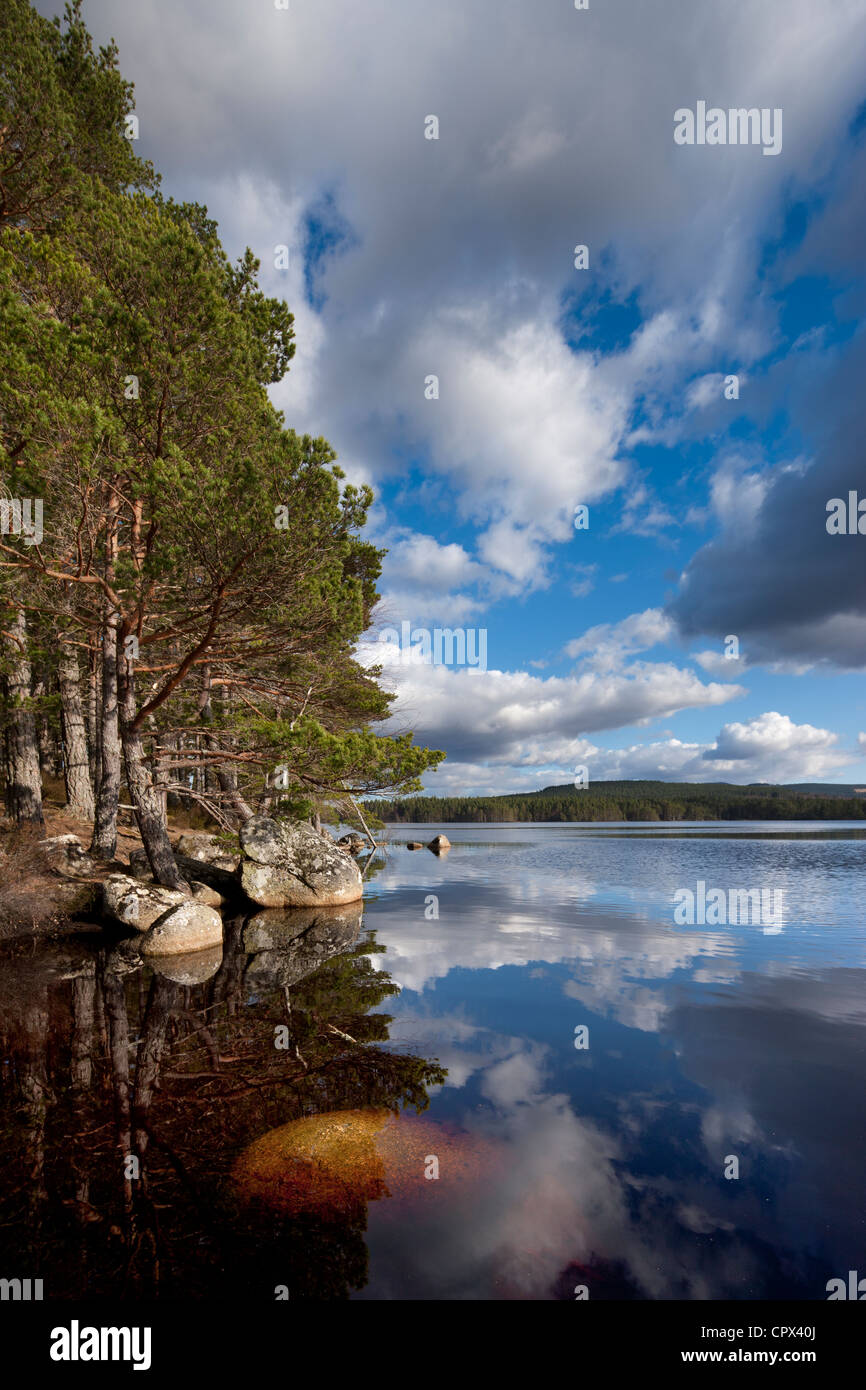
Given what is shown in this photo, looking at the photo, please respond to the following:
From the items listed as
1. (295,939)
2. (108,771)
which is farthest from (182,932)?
(108,771)

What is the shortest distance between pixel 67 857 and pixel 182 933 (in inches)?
193

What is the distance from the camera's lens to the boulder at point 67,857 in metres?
16.1

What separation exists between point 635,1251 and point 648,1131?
1.97 metres

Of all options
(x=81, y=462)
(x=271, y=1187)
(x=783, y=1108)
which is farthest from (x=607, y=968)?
(x=81, y=462)

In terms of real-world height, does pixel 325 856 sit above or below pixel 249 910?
above

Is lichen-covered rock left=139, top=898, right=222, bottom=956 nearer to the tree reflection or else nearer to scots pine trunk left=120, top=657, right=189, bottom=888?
the tree reflection

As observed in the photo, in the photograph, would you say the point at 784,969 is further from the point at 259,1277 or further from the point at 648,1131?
the point at 259,1277

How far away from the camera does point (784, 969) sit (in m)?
13.3

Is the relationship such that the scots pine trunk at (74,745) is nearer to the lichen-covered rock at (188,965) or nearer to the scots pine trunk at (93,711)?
the scots pine trunk at (93,711)

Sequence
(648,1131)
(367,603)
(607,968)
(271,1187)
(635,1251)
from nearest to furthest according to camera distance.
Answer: (635,1251)
(271,1187)
(648,1131)
(607,968)
(367,603)

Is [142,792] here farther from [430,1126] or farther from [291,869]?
[430,1126]

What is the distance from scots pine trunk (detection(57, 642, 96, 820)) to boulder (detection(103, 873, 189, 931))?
26.2 ft

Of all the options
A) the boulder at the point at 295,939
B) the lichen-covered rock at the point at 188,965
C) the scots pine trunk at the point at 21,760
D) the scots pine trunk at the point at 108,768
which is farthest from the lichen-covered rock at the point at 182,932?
the scots pine trunk at the point at 21,760

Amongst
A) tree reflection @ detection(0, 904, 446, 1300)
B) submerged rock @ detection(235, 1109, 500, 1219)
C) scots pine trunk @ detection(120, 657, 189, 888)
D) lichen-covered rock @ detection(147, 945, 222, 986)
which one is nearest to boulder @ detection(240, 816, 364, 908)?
scots pine trunk @ detection(120, 657, 189, 888)
